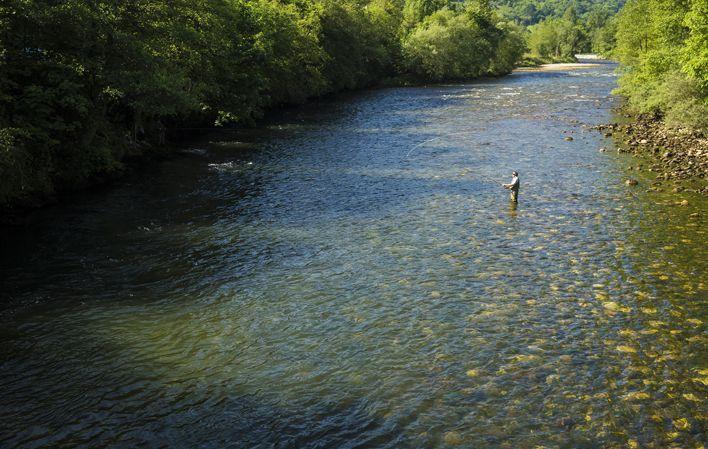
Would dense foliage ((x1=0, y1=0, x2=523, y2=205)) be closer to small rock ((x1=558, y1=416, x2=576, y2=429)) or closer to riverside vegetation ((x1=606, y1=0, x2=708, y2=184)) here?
small rock ((x1=558, y1=416, x2=576, y2=429))

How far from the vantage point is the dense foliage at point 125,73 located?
2753 cm

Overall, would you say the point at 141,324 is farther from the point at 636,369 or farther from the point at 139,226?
the point at 636,369

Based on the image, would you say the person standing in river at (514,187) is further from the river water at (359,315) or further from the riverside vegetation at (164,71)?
the riverside vegetation at (164,71)

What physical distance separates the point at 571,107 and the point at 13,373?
217ft

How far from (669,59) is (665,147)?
1385 centimetres

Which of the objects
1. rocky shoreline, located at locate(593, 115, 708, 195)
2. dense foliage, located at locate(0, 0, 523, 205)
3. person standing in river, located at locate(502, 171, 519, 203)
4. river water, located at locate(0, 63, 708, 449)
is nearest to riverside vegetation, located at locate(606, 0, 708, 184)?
rocky shoreline, located at locate(593, 115, 708, 195)

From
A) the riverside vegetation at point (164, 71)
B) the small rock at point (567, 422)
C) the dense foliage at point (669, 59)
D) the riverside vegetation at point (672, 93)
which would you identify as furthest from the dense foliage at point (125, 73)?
the dense foliage at point (669, 59)

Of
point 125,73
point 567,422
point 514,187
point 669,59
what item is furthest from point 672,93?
point 125,73

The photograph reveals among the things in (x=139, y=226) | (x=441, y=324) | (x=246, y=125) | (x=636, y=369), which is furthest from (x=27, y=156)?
(x=246, y=125)

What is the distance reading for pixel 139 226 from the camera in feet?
87.8

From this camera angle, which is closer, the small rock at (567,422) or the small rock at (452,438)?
the small rock at (452,438)

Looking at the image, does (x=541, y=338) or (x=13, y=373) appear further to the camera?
(x=541, y=338)

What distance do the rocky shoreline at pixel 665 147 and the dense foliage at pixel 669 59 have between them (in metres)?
1.07

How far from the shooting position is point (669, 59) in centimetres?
5031
